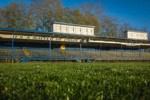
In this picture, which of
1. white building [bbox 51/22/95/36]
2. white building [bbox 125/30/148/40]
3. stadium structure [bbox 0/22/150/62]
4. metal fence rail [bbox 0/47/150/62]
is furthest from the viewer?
white building [bbox 125/30/148/40]

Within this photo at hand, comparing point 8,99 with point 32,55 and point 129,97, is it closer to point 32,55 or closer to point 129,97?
point 129,97

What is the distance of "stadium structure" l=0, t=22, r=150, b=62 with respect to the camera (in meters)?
29.7

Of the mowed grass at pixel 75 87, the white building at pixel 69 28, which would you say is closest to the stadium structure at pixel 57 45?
the white building at pixel 69 28

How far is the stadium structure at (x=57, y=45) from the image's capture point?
2972cm

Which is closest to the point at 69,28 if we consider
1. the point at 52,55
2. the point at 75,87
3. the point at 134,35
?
the point at 52,55

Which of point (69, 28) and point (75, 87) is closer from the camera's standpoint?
point (75, 87)

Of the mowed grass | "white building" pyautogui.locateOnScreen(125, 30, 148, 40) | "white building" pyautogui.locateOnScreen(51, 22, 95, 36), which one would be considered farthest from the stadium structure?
the mowed grass

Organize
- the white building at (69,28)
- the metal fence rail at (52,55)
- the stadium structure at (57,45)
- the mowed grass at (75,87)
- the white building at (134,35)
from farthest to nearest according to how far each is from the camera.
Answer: the white building at (134,35) < the white building at (69,28) < the stadium structure at (57,45) < the metal fence rail at (52,55) < the mowed grass at (75,87)

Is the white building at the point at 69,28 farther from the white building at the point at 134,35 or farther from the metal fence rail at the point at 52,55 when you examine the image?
the white building at the point at 134,35

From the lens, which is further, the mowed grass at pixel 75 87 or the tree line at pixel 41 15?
the tree line at pixel 41 15

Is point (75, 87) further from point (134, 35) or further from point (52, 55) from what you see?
point (134, 35)

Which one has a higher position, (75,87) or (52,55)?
(75,87)

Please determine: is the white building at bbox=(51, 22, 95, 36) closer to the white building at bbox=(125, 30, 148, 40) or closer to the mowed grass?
the white building at bbox=(125, 30, 148, 40)

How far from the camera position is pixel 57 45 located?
38250 millimetres
